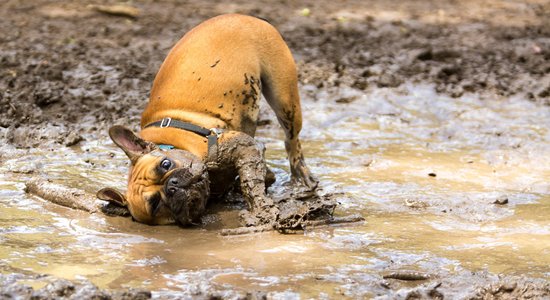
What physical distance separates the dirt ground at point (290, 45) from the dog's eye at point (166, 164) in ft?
8.54

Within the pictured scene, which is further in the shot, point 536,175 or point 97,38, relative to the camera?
point 97,38

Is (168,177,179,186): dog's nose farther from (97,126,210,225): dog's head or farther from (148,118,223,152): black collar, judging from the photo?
(148,118,223,152): black collar

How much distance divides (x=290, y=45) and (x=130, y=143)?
596 centimetres

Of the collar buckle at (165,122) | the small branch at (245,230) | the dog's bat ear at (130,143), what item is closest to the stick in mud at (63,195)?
the dog's bat ear at (130,143)

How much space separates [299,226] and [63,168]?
2.43 metres

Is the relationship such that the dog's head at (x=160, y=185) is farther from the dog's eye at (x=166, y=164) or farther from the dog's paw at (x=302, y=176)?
the dog's paw at (x=302, y=176)

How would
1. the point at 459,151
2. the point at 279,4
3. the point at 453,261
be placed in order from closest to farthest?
the point at 453,261, the point at 459,151, the point at 279,4

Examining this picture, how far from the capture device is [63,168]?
286 inches

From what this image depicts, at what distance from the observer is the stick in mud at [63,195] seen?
20.2 ft

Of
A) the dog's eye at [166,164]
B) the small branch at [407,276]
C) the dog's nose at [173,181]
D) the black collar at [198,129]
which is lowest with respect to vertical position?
the small branch at [407,276]

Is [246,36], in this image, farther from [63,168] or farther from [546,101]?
[546,101]

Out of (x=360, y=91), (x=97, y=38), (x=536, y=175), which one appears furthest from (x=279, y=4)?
(x=536, y=175)

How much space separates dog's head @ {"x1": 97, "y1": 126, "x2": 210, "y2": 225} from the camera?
221 inches

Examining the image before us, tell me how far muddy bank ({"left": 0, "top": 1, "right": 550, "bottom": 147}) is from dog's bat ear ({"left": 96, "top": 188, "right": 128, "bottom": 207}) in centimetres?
225
